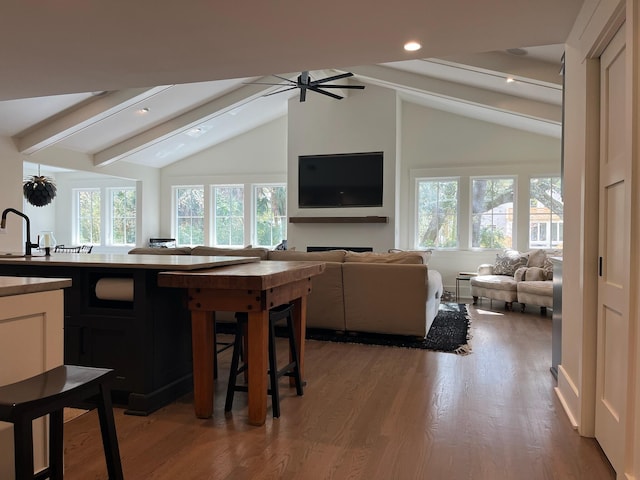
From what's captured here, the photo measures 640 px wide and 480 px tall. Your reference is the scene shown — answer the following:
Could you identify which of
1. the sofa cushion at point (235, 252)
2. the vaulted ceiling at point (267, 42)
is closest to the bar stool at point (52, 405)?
the vaulted ceiling at point (267, 42)

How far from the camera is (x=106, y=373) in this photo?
4.81 feet

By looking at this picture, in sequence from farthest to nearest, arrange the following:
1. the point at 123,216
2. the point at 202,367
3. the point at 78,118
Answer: the point at 123,216 → the point at 78,118 → the point at 202,367

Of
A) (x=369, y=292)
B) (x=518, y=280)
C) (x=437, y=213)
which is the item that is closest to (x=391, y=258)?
(x=369, y=292)

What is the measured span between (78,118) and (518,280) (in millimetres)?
6759

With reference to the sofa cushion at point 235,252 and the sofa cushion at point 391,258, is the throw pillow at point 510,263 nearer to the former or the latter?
the sofa cushion at point 391,258

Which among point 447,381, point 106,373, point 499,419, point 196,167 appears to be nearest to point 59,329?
point 106,373

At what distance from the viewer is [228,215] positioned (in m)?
9.67

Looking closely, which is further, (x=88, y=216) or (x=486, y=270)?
(x=88, y=216)

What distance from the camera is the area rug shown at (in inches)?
162

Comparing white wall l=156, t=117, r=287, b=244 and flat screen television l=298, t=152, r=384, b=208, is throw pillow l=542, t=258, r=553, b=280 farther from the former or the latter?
white wall l=156, t=117, r=287, b=244

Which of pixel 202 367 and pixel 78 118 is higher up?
pixel 78 118

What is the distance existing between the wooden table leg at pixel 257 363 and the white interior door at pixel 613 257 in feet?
5.31

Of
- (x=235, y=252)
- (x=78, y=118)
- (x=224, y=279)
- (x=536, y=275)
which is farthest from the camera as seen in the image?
(x=78, y=118)

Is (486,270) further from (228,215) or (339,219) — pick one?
(228,215)
